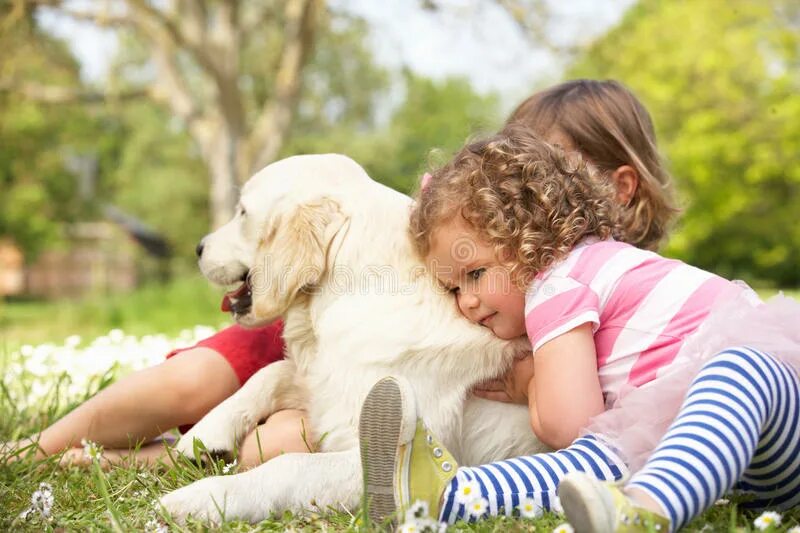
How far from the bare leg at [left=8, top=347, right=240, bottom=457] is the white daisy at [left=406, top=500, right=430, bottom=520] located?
145 centimetres

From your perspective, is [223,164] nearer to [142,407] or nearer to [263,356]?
[263,356]

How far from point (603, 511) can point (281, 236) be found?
154cm

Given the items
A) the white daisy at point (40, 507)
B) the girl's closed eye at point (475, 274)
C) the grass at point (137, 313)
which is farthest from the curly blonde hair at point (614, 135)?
the grass at point (137, 313)

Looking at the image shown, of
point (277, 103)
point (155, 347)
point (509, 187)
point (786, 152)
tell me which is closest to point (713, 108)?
point (786, 152)

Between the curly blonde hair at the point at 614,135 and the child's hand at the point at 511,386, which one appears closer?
the child's hand at the point at 511,386

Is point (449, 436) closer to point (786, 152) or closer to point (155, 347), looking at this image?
point (155, 347)

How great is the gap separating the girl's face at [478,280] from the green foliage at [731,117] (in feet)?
63.3

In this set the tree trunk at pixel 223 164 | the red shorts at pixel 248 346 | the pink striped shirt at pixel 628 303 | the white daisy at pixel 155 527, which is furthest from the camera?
the tree trunk at pixel 223 164

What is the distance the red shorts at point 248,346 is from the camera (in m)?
3.25

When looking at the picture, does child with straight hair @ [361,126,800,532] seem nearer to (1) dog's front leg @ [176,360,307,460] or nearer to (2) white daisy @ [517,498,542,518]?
(2) white daisy @ [517,498,542,518]

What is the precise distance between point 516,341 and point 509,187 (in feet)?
1.72

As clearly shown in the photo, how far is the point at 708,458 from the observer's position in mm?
1836

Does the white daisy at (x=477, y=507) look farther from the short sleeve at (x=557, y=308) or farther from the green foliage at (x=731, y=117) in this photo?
the green foliage at (x=731, y=117)

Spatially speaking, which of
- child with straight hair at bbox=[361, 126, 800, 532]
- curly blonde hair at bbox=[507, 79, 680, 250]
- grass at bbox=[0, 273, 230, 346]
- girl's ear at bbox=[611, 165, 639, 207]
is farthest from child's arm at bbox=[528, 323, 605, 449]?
grass at bbox=[0, 273, 230, 346]
